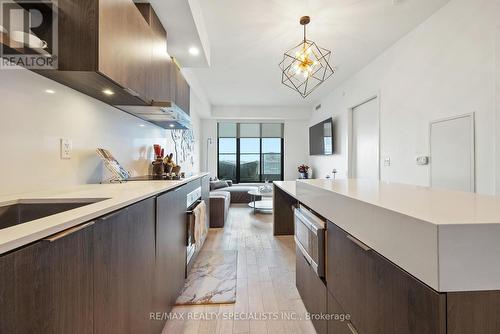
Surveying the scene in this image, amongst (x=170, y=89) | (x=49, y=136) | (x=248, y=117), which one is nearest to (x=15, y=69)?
(x=49, y=136)

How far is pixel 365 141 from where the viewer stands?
4215mm

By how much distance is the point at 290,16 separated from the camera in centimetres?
263

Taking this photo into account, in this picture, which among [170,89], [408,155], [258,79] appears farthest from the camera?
[258,79]

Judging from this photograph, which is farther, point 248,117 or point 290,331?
point 248,117

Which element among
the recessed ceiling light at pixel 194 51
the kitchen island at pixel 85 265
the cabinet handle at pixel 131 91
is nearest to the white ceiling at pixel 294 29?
the recessed ceiling light at pixel 194 51

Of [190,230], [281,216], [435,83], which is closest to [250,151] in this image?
[281,216]

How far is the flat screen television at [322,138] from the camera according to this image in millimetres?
5406

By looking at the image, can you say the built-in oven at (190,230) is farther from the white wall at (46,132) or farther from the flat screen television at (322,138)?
the flat screen television at (322,138)

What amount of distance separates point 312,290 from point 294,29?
2.84 metres

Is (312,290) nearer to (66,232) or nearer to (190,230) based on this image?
(190,230)

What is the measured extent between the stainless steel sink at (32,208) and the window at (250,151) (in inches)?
252

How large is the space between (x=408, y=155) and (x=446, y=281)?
121 inches

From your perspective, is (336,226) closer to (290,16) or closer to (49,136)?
(49,136)

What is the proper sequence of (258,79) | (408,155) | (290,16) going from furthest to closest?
(258,79) < (408,155) < (290,16)
